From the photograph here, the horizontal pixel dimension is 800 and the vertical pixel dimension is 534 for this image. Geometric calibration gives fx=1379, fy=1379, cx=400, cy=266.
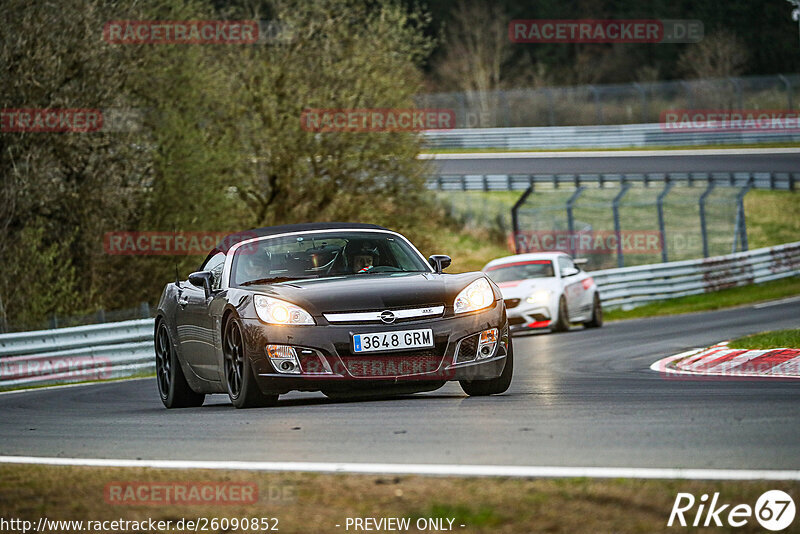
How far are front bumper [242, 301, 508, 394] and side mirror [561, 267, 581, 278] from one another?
14.2 m

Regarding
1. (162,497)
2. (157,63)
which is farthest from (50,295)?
(162,497)

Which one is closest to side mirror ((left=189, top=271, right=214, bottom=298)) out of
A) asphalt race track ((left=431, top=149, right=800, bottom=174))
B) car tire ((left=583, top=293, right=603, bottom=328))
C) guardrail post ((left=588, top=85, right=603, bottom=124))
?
car tire ((left=583, top=293, right=603, bottom=328))

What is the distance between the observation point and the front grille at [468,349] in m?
9.68

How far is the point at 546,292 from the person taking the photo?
75.7ft

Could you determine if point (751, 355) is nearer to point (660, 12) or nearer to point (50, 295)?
point (50, 295)

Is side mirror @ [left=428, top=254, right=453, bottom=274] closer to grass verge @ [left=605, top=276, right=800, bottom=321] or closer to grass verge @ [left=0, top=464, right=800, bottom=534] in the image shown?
grass verge @ [left=0, top=464, right=800, bottom=534]

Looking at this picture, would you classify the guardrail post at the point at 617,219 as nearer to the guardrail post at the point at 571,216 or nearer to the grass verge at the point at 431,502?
the guardrail post at the point at 571,216

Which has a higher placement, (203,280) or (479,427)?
(203,280)

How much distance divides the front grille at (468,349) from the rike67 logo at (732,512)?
4398 millimetres

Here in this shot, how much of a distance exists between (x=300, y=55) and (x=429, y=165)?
3924 mm

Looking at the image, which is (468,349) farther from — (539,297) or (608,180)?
(608,180)

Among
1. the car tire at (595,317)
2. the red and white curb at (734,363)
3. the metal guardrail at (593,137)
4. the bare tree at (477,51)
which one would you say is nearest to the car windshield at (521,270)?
the car tire at (595,317)

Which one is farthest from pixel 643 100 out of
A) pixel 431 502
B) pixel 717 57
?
pixel 431 502

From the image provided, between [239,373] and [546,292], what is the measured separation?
1350 centimetres
